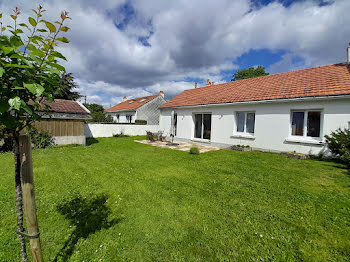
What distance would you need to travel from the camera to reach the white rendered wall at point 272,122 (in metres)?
7.84

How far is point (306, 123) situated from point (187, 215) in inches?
349

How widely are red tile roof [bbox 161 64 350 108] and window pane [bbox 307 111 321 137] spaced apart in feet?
3.38

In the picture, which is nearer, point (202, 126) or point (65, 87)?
point (65, 87)

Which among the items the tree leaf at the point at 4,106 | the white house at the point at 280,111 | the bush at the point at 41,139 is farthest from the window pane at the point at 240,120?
the bush at the point at 41,139

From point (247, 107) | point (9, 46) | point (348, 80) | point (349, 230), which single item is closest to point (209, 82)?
point (247, 107)

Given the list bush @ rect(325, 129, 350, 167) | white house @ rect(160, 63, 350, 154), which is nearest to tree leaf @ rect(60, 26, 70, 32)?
bush @ rect(325, 129, 350, 167)

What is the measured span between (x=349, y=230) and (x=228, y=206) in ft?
6.85

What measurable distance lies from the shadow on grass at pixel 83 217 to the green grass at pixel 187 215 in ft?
0.06

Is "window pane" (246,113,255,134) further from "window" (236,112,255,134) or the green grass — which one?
the green grass

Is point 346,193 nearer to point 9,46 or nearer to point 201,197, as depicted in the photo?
point 201,197

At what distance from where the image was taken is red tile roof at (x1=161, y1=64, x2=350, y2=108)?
331 inches

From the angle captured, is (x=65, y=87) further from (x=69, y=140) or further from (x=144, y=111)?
(x=144, y=111)

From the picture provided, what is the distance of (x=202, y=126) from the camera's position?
13734 millimetres

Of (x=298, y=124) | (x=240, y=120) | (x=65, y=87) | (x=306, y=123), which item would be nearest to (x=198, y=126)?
(x=240, y=120)
